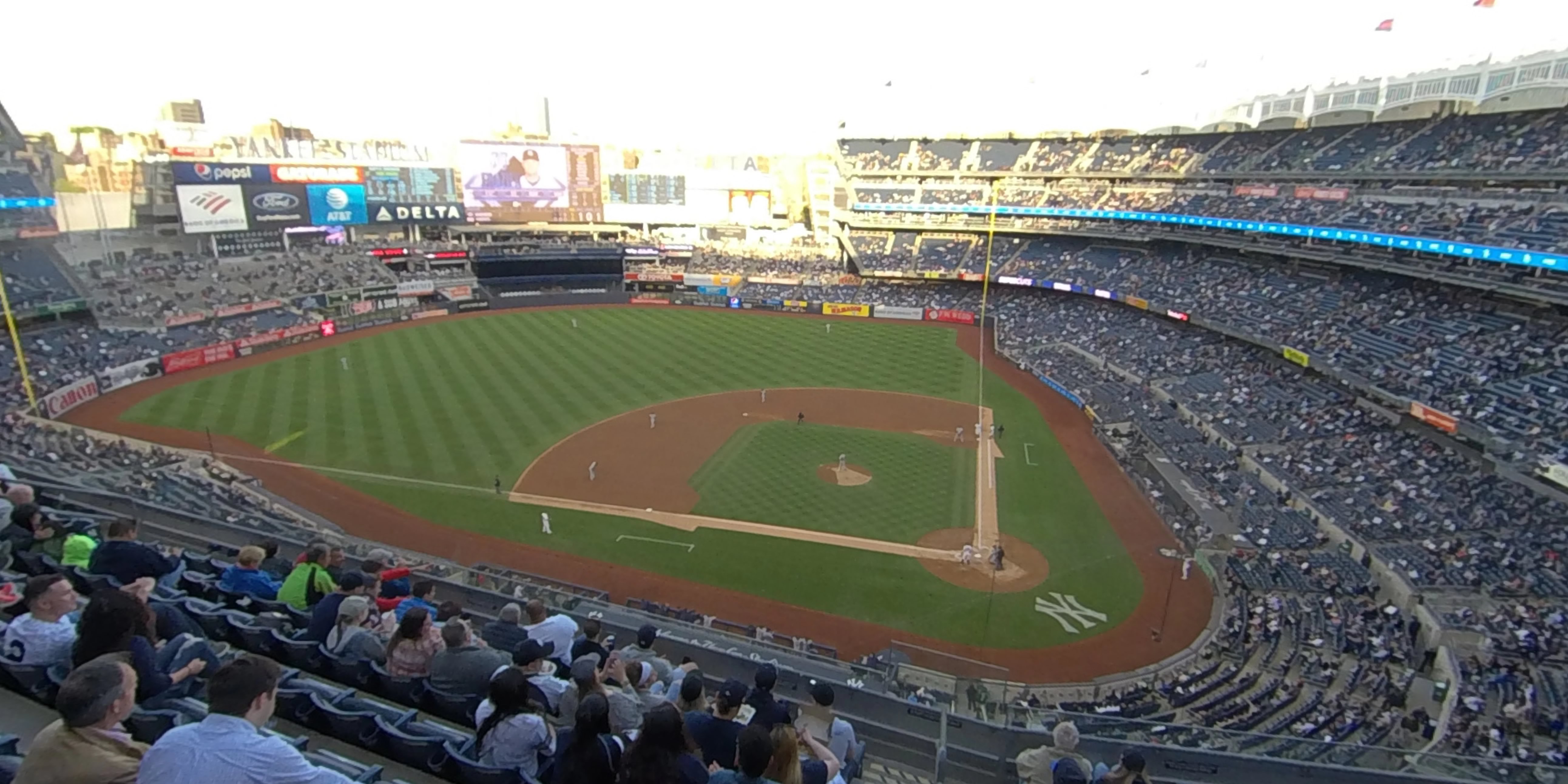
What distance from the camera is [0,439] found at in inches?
945

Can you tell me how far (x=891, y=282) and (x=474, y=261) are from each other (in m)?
34.2

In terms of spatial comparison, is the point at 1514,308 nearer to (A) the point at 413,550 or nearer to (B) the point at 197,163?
(A) the point at 413,550

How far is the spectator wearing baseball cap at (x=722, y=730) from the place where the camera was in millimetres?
6094

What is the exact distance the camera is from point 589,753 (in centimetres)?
500

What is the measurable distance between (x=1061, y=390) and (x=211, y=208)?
176 feet

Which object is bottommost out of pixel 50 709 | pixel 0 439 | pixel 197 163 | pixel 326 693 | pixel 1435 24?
pixel 0 439

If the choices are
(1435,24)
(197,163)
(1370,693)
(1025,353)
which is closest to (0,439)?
(197,163)

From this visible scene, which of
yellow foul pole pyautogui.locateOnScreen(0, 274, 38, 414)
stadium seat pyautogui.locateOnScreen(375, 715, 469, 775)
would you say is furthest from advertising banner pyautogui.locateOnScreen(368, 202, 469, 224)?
stadium seat pyautogui.locateOnScreen(375, 715, 469, 775)

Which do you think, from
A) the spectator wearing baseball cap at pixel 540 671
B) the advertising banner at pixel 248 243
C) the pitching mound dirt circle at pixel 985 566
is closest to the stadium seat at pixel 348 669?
the spectator wearing baseball cap at pixel 540 671

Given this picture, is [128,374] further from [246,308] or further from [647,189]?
[647,189]

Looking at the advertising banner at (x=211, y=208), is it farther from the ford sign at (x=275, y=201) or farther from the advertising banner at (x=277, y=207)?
the ford sign at (x=275, y=201)

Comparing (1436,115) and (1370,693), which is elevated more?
(1436,115)

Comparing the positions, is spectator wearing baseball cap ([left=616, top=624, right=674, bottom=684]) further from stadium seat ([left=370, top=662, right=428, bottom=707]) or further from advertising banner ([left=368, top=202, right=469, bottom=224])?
advertising banner ([left=368, top=202, right=469, bottom=224])

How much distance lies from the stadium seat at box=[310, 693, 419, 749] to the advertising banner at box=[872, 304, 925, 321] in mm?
55394
